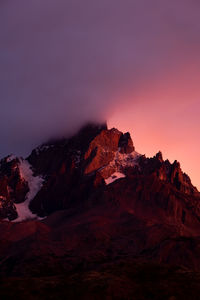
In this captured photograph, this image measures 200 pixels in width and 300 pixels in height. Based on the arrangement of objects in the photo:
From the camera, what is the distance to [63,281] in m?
184

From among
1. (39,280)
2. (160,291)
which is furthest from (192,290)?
(39,280)

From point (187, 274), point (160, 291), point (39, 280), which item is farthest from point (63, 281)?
point (187, 274)

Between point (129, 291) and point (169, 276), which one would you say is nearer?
point (129, 291)

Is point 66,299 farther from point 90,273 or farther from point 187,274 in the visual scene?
point 187,274

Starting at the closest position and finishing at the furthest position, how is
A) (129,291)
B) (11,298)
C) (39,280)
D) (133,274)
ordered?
(11,298) < (129,291) < (39,280) < (133,274)

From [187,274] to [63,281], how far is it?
50.1m

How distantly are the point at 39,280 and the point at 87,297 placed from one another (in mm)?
27393

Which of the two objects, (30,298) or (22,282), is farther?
(22,282)

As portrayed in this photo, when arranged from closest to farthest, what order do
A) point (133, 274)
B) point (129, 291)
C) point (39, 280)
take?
point (129, 291)
point (39, 280)
point (133, 274)

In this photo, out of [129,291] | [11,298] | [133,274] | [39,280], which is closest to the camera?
[11,298]

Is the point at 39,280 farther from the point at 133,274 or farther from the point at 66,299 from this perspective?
the point at 133,274

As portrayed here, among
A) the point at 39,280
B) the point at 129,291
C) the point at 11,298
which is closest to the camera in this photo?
the point at 11,298

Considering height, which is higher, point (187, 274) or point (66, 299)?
point (187, 274)

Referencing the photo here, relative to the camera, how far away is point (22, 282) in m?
179
